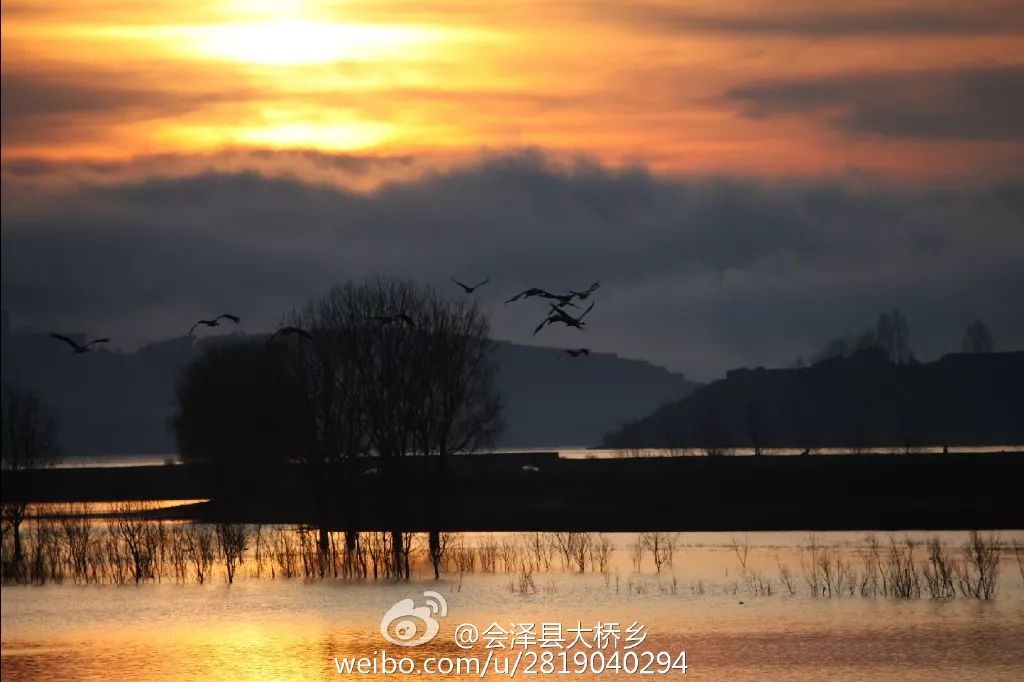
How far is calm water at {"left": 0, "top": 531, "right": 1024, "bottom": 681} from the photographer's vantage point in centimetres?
4450

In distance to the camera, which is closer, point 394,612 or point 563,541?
point 394,612

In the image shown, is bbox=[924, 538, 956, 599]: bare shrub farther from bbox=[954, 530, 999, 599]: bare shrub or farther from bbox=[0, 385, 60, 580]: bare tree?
bbox=[0, 385, 60, 580]: bare tree

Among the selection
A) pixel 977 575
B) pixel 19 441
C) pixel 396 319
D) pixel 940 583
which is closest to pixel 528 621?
pixel 396 319

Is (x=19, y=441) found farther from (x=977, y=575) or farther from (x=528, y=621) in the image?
(x=977, y=575)

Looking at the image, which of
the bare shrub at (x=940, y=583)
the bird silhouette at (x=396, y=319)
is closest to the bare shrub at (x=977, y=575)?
the bare shrub at (x=940, y=583)

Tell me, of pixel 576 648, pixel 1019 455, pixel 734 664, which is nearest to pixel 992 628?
pixel 734 664

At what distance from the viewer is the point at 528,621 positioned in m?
52.4

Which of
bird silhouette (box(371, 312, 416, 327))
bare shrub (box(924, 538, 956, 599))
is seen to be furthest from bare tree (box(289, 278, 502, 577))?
bare shrub (box(924, 538, 956, 599))

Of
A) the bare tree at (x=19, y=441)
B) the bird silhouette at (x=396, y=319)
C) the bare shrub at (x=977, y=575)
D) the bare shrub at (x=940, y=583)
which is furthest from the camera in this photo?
the bare tree at (x=19, y=441)

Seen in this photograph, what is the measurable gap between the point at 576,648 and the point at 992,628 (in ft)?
44.1

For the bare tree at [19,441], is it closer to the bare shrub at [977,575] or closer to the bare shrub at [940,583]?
the bare shrub at [940,583]

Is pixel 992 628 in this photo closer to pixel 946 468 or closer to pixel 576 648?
pixel 576 648

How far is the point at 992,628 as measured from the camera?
157 feet

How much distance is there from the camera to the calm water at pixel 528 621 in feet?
146
